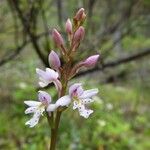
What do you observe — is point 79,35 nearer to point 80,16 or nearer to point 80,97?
point 80,16

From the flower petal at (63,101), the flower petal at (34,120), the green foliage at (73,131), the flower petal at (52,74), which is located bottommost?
the flower petal at (34,120)

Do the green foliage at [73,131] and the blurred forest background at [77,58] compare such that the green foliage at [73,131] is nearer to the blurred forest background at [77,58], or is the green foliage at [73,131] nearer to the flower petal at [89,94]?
the blurred forest background at [77,58]

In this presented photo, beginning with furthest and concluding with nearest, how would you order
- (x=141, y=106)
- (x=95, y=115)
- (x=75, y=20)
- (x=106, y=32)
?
(x=141, y=106) → (x=95, y=115) → (x=106, y=32) → (x=75, y=20)

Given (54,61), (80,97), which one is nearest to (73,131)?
(80,97)

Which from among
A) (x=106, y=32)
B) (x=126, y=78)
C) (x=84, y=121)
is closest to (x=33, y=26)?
(x=106, y=32)

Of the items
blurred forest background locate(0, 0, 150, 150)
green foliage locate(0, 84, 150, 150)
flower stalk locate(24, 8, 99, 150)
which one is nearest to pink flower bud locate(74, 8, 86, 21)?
flower stalk locate(24, 8, 99, 150)

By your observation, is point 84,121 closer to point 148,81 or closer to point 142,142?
point 142,142

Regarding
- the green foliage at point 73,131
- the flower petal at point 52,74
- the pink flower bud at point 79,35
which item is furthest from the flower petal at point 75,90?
the green foliage at point 73,131

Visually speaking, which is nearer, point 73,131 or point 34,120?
point 34,120
